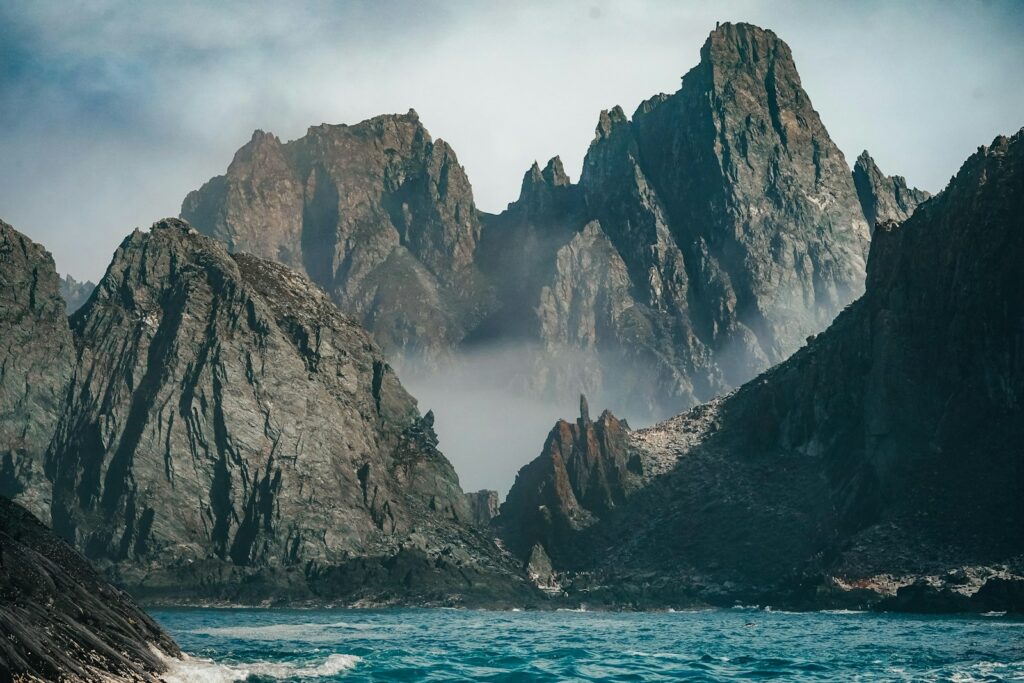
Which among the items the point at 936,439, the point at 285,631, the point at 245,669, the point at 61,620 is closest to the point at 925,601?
the point at 936,439

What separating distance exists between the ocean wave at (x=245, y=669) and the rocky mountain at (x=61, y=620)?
3.20 feet

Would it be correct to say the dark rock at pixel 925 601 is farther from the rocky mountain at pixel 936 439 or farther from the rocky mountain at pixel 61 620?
the rocky mountain at pixel 61 620

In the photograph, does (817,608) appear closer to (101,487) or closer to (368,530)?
(368,530)

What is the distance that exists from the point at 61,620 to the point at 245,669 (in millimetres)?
15387

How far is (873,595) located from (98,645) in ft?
433

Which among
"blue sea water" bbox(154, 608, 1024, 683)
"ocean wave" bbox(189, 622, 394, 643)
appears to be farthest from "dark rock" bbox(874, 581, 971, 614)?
"ocean wave" bbox(189, 622, 394, 643)

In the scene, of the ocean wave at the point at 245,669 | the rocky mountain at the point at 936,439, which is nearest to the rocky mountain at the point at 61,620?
the ocean wave at the point at 245,669

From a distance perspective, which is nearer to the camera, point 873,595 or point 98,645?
point 98,645

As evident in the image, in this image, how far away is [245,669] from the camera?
59531mm

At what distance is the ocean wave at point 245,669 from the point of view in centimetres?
5150

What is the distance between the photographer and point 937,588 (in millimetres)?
141875

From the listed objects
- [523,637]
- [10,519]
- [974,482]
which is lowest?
[523,637]

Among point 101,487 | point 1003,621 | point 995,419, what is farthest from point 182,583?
point 995,419

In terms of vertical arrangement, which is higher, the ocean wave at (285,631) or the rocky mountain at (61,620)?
the rocky mountain at (61,620)
